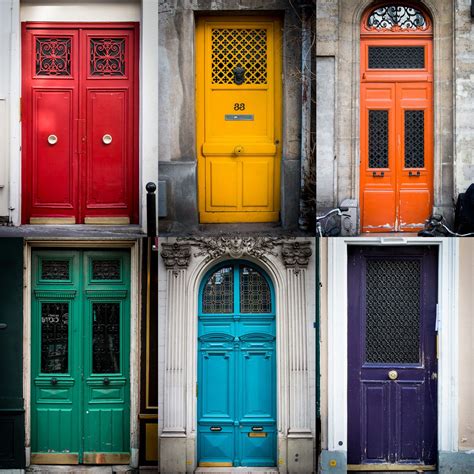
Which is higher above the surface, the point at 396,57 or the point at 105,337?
the point at 396,57

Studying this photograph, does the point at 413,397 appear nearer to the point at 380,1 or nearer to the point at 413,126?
the point at 413,126

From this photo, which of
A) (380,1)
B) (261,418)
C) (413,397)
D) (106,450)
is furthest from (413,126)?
(106,450)

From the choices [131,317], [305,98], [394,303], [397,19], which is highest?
[397,19]

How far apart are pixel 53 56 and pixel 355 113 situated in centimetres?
291

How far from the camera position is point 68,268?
715 cm

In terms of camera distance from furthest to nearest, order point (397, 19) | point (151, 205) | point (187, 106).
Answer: point (397, 19) → point (187, 106) → point (151, 205)

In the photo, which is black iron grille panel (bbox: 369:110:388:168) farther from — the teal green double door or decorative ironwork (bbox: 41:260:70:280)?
decorative ironwork (bbox: 41:260:70:280)

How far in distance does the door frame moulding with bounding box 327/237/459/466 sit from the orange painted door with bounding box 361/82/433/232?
1.07 ft

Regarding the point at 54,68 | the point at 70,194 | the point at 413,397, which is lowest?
the point at 413,397

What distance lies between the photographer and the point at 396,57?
746cm

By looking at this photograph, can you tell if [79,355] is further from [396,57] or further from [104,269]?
[396,57]

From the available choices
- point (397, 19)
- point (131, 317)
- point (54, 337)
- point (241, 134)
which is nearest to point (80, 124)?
point (241, 134)

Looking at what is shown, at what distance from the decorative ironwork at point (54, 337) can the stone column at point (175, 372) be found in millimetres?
951

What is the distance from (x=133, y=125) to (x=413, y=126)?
2.65m
